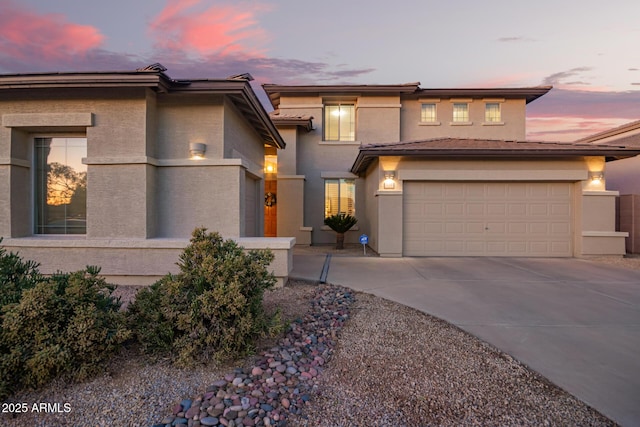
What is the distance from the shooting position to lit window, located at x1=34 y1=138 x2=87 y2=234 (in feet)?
22.3

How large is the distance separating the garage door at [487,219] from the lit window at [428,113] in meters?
6.15

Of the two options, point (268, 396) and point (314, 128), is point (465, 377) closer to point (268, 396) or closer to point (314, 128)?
point (268, 396)

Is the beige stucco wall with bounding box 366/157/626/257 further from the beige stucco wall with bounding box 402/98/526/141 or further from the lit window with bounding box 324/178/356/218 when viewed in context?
the beige stucco wall with bounding box 402/98/526/141

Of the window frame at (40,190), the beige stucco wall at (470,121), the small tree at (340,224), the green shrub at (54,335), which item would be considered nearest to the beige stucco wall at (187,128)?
the window frame at (40,190)

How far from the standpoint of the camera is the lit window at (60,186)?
6.79m

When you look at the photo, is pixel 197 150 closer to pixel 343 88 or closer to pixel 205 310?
pixel 205 310

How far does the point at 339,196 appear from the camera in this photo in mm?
14211

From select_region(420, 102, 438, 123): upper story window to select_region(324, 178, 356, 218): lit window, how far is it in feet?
15.6

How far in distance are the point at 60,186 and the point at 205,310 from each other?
240 inches

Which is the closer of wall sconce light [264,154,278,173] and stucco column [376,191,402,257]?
stucco column [376,191,402,257]

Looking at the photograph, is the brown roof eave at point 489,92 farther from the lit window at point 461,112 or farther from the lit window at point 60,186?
the lit window at point 60,186

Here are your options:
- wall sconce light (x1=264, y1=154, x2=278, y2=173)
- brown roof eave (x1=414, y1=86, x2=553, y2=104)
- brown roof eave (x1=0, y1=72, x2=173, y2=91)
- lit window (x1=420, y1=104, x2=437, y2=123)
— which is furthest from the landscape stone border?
brown roof eave (x1=414, y1=86, x2=553, y2=104)

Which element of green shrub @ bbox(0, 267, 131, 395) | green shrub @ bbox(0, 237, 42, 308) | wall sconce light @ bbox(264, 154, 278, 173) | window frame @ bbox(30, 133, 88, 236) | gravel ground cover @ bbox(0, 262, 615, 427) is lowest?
gravel ground cover @ bbox(0, 262, 615, 427)

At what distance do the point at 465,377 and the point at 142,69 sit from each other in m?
7.10
